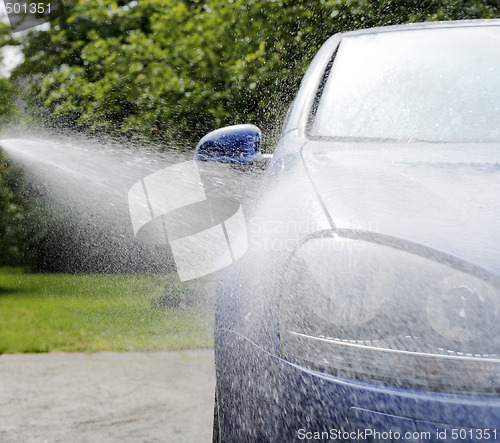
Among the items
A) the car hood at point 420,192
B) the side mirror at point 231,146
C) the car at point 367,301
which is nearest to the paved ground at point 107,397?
the side mirror at point 231,146

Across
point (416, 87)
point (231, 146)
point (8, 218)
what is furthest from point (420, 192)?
point (8, 218)

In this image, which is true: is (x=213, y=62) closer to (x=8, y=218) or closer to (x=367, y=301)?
(x=8, y=218)

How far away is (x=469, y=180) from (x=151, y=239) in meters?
5.64

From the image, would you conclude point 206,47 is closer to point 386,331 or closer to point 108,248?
point 108,248

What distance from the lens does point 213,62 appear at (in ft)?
24.0

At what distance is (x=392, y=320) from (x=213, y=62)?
600cm

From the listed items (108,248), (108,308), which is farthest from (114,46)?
(108,308)

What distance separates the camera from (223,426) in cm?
200

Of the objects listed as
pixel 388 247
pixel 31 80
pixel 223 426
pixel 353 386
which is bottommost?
pixel 31 80
